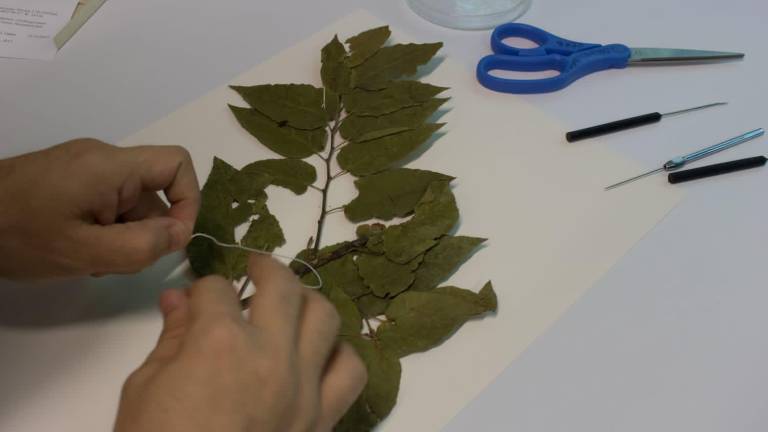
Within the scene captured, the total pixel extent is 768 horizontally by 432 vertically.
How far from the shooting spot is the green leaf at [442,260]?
0.69 metres

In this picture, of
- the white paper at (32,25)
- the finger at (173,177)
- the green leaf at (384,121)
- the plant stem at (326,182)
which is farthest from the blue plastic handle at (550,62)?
the white paper at (32,25)

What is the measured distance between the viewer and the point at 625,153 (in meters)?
0.83

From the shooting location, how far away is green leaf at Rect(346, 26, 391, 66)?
0.88m

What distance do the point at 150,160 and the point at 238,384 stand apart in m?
0.26

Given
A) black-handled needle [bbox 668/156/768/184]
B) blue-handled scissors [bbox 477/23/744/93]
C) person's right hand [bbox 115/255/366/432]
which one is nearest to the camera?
person's right hand [bbox 115/255/366/432]

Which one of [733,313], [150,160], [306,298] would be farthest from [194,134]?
[733,313]

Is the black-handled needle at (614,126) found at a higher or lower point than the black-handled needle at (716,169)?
higher

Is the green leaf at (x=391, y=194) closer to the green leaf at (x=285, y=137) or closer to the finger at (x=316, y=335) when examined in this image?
the green leaf at (x=285, y=137)

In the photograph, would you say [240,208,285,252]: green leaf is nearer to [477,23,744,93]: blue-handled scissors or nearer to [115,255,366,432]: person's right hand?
[115,255,366,432]: person's right hand

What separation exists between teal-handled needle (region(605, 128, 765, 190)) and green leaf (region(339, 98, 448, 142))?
235 mm

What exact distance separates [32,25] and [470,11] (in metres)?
0.66

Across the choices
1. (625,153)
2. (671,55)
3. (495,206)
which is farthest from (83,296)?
(671,55)

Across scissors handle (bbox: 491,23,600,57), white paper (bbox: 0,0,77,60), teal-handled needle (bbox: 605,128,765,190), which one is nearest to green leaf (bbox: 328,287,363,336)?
teal-handled needle (bbox: 605,128,765,190)

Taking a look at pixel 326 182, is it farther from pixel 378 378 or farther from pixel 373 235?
pixel 378 378
